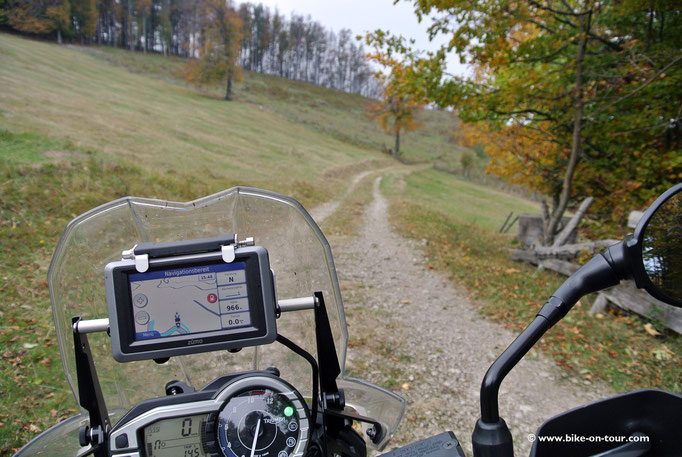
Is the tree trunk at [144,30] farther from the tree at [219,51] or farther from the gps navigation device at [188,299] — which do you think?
the gps navigation device at [188,299]

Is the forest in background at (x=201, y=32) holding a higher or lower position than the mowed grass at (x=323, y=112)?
higher

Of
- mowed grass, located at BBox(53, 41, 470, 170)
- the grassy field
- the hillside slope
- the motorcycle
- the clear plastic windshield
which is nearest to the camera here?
the motorcycle

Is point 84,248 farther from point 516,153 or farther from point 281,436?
point 516,153

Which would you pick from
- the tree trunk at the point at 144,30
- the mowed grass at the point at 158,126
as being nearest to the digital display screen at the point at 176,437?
the mowed grass at the point at 158,126

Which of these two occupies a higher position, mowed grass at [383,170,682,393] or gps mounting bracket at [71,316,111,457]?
gps mounting bracket at [71,316,111,457]

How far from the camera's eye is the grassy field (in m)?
4.94

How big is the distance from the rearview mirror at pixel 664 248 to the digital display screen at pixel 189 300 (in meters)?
1.21

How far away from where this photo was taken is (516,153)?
1208 cm

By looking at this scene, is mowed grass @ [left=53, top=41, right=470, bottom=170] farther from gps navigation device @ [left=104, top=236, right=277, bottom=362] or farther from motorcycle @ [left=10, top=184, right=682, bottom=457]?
gps navigation device @ [left=104, top=236, right=277, bottom=362]

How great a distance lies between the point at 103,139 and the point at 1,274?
13.7 meters

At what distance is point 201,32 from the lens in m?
75.6

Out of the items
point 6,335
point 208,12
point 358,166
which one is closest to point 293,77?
point 208,12

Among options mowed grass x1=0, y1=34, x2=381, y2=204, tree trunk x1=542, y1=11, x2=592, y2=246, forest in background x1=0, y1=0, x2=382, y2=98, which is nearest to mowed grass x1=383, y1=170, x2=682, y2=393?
tree trunk x1=542, y1=11, x2=592, y2=246

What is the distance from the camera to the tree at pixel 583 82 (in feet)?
27.4
